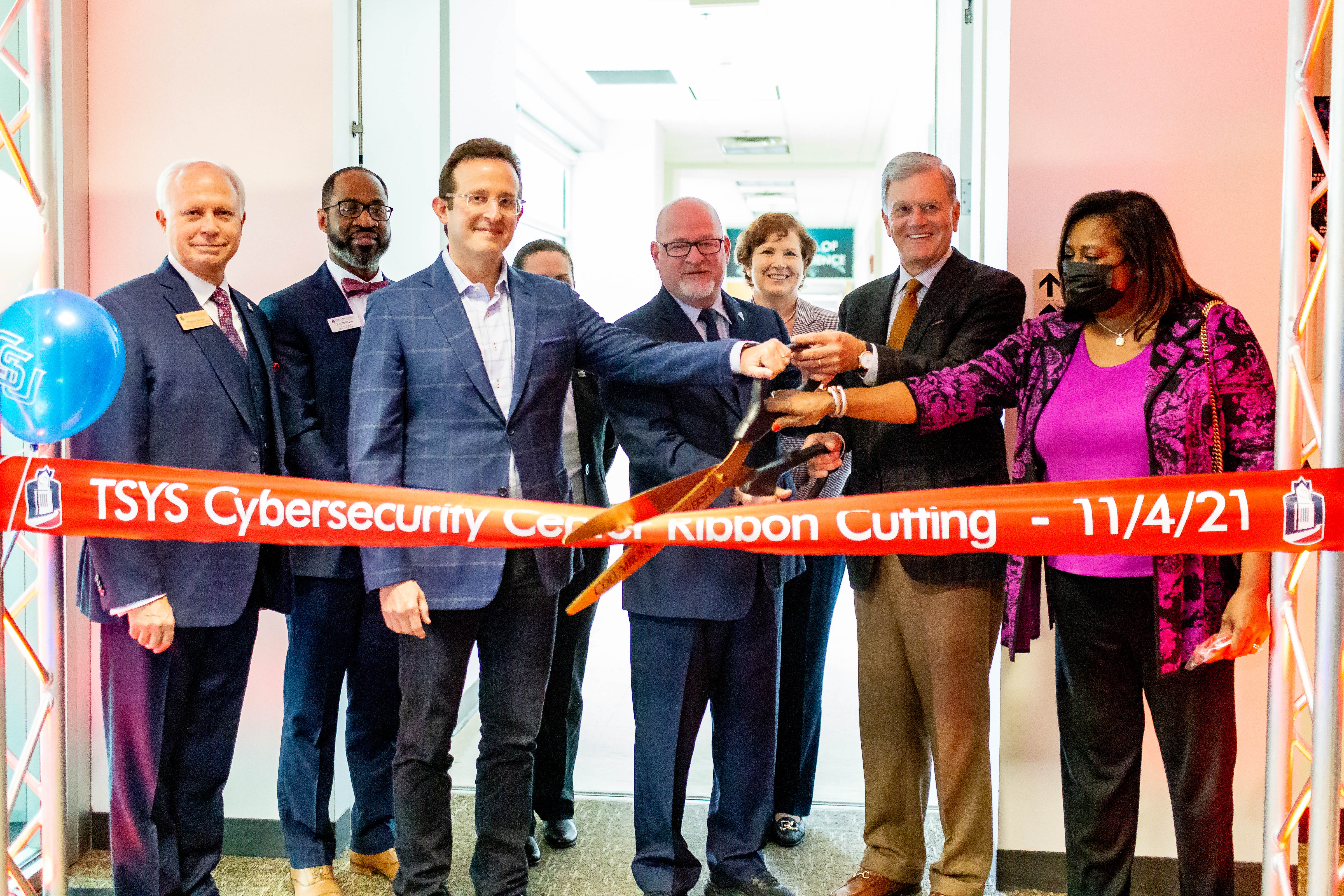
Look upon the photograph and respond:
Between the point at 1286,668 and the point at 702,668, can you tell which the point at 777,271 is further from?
the point at 1286,668

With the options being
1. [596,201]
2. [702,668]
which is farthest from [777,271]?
[596,201]

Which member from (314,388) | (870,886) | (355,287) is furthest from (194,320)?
(870,886)

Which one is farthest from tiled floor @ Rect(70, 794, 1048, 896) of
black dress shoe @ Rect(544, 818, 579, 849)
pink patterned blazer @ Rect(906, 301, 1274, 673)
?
pink patterned blazer @ Rect(906, 301, 1274, 673)

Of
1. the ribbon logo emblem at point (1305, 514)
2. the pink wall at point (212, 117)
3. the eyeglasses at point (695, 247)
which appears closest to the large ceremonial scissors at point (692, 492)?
the eyeglasses at point (695, 247)

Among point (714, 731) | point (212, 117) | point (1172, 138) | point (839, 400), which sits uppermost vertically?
point (212, 117)

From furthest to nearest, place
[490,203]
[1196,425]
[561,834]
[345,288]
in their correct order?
1. [561,834]
2. [345,288]
3. [490,203]
4. [1196,425]

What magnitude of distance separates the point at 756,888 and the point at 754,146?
411 inches

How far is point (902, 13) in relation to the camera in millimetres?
6602

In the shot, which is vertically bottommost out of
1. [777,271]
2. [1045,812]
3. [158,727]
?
[1045,812]

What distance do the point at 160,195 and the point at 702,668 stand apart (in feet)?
5.82

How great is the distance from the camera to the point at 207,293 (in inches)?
94.3

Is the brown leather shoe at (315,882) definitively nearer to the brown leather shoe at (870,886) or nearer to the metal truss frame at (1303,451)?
the brown leather shoe at (870,886)

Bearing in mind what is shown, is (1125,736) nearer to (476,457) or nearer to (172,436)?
(476,457)

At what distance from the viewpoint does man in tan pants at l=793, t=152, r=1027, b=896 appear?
7.93 ft
